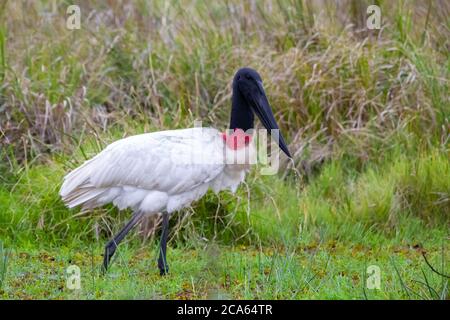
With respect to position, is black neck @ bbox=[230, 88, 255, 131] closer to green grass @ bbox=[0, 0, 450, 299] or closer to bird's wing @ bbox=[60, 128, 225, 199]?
bird's wing @ bbox=[60, 128, 225, 199]

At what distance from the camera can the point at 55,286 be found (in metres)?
6.36

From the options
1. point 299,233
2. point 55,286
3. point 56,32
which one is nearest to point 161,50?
point 56,32

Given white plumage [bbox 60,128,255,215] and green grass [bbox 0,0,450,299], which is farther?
green grass [bbox 0,0,450,299]

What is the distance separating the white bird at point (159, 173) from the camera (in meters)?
6.70

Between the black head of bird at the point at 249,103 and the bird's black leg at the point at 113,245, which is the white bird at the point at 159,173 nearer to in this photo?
the bird's black leg at the point at 113,245

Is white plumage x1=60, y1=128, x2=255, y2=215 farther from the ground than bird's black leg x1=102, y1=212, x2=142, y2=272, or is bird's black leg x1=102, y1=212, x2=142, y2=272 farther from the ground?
white plumage x1=60, y1=128, x2=255, y2=215

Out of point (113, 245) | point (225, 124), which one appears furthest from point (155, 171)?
point (225, 124)

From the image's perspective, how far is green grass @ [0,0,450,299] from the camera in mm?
6824

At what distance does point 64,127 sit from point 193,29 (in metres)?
1.87

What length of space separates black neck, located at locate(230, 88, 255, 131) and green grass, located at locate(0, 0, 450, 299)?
2.78ft

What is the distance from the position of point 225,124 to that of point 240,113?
1.78 m

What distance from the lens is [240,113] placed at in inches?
281

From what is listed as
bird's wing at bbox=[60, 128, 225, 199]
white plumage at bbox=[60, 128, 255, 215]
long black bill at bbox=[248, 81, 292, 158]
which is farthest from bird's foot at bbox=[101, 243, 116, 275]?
long black bill at bbox=[248, 81, 292, 158]
